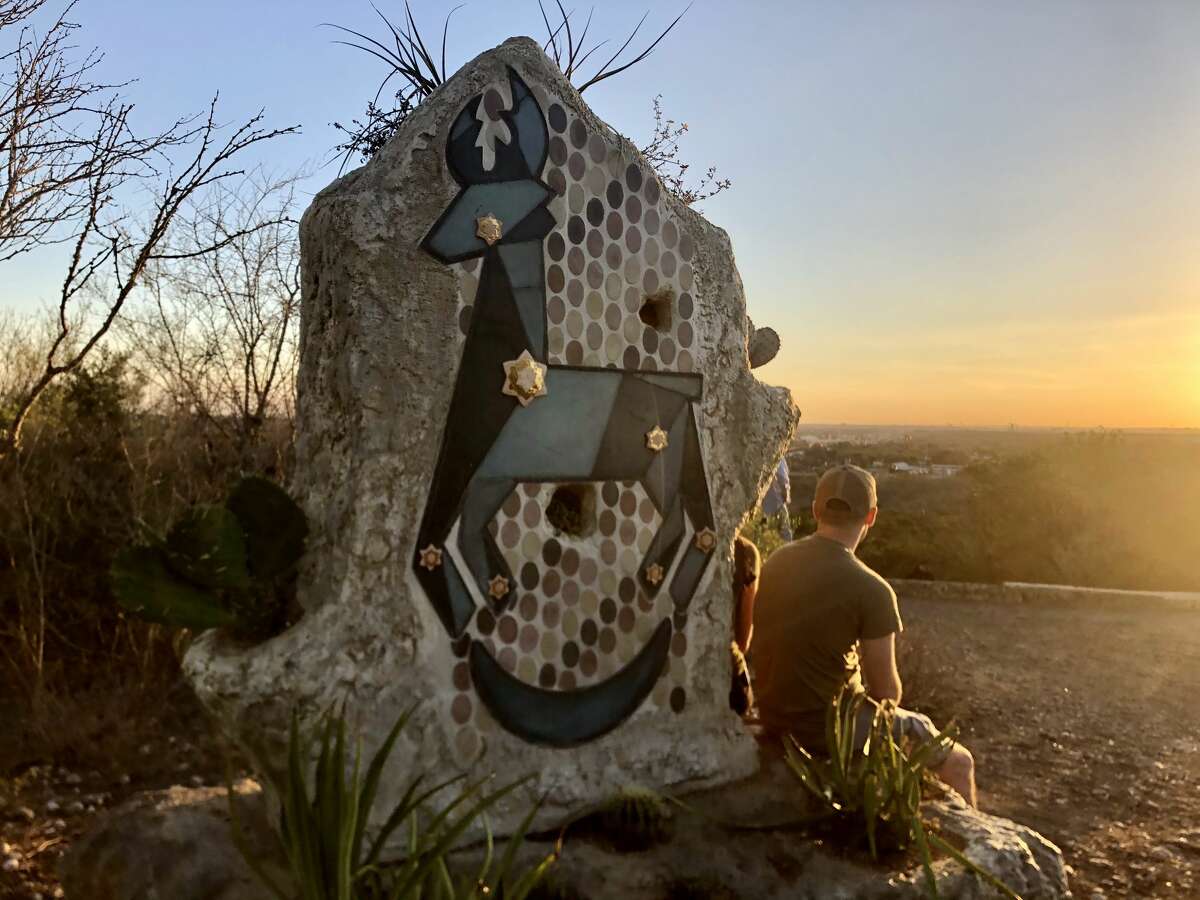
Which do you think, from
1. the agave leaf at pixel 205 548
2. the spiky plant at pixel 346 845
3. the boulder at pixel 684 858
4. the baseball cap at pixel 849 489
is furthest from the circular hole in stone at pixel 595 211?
the boulder at pixel 684 858

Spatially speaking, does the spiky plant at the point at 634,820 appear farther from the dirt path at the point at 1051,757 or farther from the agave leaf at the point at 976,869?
the dirt path at the point at 1051,757

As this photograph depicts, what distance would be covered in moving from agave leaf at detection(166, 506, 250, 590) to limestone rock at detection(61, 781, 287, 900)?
965 mm

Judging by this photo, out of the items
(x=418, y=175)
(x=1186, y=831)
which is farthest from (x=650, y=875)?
(x=1186, y=831)

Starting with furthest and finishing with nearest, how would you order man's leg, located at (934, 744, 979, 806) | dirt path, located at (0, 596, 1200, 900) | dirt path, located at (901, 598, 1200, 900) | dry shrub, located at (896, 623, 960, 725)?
dry shrub, located at (896, 623, 960, 725)
dirt path, located at (901, 598, 1200, 900)
dirt path, located at (0, 596, 1200, 900)
man's leg, located at (934, 744, 979, 806)

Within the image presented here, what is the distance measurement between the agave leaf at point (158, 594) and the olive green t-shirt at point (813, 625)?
1953 millimetres

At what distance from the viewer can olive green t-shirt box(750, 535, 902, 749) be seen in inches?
140

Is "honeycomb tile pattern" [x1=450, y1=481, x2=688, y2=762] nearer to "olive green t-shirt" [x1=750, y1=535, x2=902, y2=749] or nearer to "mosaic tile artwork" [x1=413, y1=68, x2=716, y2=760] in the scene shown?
"mosaic tile artwork" [x1=413, y1=68, x2=716, y2=760]

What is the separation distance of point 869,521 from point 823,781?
98 centimetres

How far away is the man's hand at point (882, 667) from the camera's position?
357cm

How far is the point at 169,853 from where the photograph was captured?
326 cm

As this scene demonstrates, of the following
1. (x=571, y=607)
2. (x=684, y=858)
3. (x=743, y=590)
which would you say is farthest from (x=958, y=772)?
(x=571, y=607)

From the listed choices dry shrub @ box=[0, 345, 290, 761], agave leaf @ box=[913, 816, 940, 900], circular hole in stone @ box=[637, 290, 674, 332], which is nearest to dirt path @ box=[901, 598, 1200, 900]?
agave leaf @ box=[913, 816, 940, 900]

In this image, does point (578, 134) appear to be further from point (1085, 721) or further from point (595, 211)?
point (1085, 721)

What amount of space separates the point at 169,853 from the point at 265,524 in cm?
118
